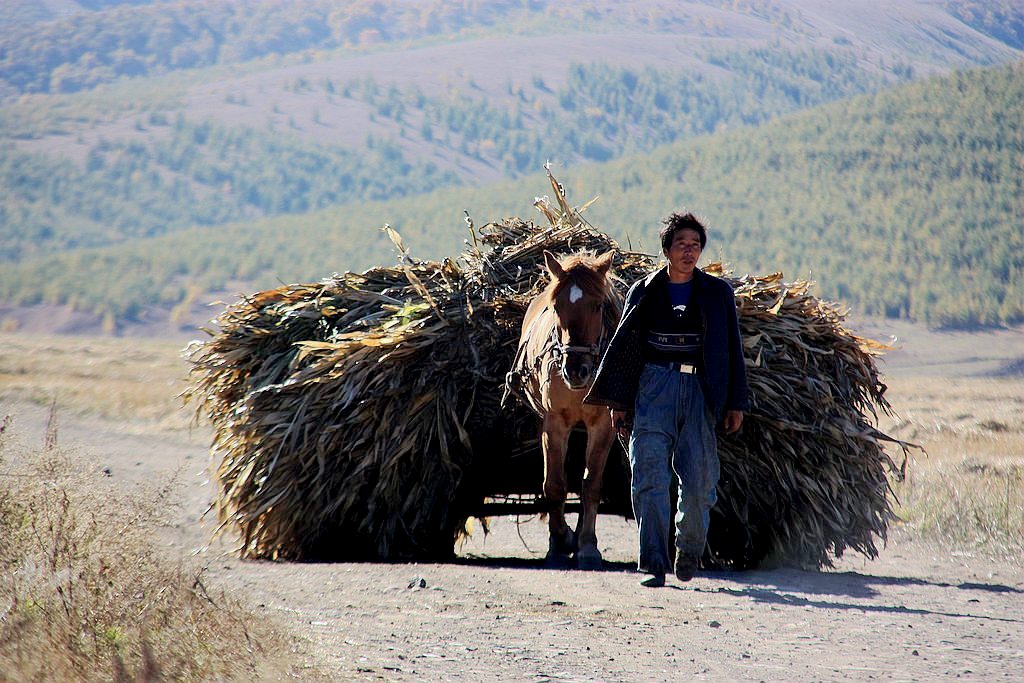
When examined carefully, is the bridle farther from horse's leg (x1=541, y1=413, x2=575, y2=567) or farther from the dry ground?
the dry ground

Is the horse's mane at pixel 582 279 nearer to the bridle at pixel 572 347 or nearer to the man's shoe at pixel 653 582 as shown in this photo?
the bridle at pixel 572 347

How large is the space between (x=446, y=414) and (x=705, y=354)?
2.54 meters

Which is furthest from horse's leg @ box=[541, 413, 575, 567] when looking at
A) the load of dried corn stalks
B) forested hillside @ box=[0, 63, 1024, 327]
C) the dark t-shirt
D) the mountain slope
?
the mountain slope

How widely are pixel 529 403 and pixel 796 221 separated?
49.0 m

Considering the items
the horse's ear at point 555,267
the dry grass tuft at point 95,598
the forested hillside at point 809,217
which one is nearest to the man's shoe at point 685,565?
the horse's ear at point 555,267

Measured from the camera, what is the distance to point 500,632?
5590 millimetres

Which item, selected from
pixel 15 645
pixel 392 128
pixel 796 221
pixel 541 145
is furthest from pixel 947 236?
pixel 392 128

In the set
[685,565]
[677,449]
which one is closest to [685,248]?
[677,449]

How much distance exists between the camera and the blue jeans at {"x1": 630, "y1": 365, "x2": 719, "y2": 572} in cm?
621

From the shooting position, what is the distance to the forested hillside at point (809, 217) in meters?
48.1

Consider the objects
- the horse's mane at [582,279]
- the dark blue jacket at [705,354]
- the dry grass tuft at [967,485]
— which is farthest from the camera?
the dry grass tuft at [967,485]

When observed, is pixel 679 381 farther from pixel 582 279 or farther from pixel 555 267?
pixel 555 267

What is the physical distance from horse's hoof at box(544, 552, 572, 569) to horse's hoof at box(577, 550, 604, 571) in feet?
1.08

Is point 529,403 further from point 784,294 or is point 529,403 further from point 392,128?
point 392,128
